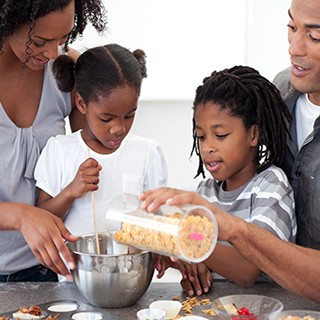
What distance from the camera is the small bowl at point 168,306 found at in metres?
1.76

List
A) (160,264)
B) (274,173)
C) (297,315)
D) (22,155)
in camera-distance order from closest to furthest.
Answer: (297,315)
(160,264)
(274,173)
(22,155)

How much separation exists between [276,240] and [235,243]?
11 centimetres

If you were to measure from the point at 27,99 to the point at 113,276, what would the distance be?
73 centimetres

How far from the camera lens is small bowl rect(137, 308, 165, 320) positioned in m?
1.70

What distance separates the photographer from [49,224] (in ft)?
6.03

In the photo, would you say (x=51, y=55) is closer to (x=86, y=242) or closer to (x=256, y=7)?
(x=86, y=242)

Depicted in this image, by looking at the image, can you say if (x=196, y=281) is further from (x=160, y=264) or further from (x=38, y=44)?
(x=38, y=44)

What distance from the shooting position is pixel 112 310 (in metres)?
1.82

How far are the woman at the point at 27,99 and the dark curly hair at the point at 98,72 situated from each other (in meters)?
0.05

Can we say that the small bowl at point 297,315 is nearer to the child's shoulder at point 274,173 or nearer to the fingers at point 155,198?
the fingers at point 155,198

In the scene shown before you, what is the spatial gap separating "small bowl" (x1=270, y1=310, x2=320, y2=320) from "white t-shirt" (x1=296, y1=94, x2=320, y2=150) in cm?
67

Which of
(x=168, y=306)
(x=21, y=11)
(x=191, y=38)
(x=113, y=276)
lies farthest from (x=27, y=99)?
(x=191, y=38)

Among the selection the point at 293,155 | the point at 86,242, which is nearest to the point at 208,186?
the point at 293,155

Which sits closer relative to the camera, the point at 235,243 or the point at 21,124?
the point at 235,243
